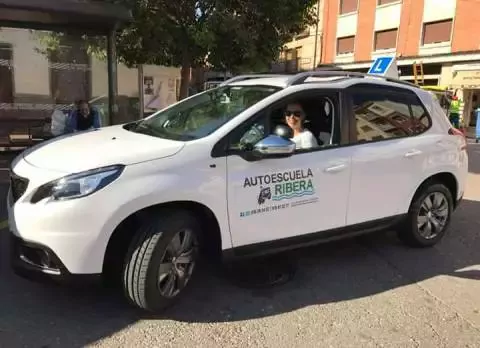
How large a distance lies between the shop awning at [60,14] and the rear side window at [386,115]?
16.8ft

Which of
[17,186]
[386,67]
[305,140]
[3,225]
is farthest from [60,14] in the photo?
[386,67]

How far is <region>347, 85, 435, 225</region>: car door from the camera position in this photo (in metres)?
4.23

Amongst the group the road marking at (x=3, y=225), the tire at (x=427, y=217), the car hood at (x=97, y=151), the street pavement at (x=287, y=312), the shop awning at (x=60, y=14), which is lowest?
the street pavement at (x=287, y=312)

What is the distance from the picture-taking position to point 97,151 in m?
3.40

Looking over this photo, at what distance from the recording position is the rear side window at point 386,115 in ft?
14.2

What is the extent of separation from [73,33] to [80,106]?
2238mm

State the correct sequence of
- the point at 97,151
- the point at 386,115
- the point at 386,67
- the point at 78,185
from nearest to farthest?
the point at 78,185 → the point at 97,151 → the point at 386,115 → the point at 386,67

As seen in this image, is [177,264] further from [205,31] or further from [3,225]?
[205,31]

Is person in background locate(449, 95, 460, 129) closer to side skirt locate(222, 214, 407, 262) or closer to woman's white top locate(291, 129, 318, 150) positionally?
side skirt locate(222, 214, 407, 262)

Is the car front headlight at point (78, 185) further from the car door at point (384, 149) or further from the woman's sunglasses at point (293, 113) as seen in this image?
the car door at point (384, 149)

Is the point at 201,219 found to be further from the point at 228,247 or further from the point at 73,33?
the point at 73,33

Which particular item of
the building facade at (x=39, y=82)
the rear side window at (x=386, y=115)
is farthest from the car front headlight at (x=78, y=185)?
the building facade at (x=39, y=82)

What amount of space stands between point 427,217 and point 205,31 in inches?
264

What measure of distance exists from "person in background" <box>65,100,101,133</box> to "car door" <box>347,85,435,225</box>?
4.62 m
